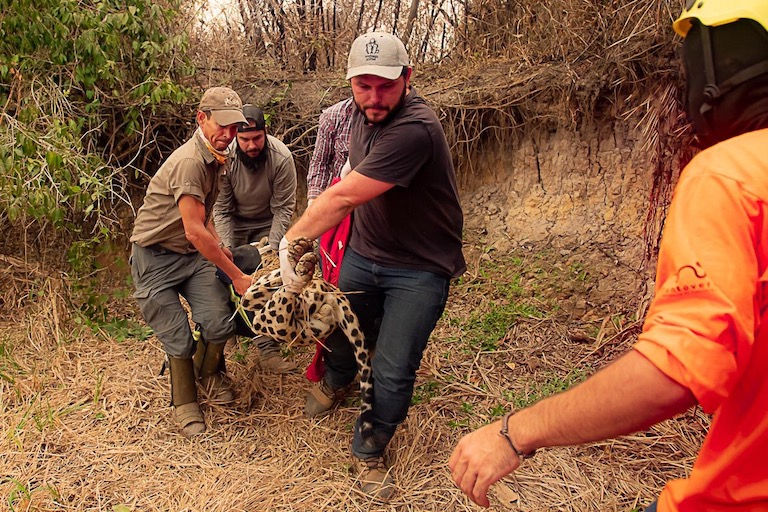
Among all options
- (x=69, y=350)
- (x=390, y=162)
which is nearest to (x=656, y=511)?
(x=390, y=162)

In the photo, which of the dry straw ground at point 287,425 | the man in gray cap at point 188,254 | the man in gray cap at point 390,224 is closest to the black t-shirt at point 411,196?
the man in gray cap at point 390,224

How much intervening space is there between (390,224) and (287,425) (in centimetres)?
159

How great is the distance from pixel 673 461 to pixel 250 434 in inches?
99.9

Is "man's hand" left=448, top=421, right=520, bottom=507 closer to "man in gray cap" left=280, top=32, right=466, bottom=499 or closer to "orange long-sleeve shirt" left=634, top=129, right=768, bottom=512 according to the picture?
"orange long-sleeve shirt" left=634, top=129, right=768, bottom=512

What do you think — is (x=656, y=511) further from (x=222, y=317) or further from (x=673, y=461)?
(x=222, y=317)

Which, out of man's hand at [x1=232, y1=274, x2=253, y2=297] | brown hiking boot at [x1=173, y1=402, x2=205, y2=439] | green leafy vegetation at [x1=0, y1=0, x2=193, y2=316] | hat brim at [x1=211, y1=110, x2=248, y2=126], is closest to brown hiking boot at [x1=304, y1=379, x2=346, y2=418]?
brown hiking boot at [x1=173, y1=402, x2=205, y2=439]

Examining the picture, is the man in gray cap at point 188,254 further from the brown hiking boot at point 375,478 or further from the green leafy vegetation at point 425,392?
the green leafy vegetation at point 425,392

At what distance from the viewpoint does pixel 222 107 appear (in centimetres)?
333

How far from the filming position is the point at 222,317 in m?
3.49

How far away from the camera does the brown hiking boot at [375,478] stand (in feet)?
9.86

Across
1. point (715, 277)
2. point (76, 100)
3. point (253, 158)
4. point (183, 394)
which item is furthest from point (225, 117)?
point (715, 277)

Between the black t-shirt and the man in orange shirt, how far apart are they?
5.00 feet

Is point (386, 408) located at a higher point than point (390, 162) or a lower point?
lower

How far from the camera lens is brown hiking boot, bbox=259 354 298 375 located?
13.5ft
